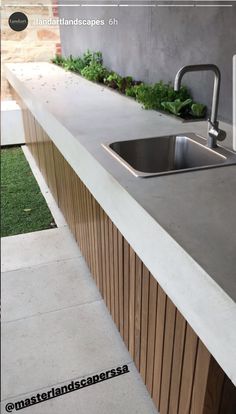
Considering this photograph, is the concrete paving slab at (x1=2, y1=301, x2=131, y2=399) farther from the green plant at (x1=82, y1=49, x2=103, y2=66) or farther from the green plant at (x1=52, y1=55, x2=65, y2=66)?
the green plant at (x1=52, y1=55, x2=65, y2=66)

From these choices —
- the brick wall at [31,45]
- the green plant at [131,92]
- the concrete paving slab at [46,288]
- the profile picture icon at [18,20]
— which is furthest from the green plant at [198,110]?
the brick wall at [31,45]

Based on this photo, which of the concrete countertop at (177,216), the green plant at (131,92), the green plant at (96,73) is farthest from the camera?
the green plant at (96,73)

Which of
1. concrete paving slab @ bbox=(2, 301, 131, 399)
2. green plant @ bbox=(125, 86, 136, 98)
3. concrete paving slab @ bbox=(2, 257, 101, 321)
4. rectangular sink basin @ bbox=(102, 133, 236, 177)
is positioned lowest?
concrete paving slab @ bbox=(2, 301, 131, 399)

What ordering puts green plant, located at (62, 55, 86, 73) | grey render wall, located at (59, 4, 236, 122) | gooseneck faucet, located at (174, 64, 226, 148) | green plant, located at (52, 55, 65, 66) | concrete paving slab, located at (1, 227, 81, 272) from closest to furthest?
1. gooseneck faucet, located at (174, 64, 226, 148)
2. grey render wall, located at (59, 4, 236, 122)
3. concrete paving slab, located at (1, 227, 81, 272)
4. green plant, located at (62, 55, 86, 73)
5. green plant, located at (52, 55, 65, 66)

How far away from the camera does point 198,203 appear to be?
1.01 meters

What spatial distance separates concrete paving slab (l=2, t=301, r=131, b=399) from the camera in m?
1.50

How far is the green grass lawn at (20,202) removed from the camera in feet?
8.80

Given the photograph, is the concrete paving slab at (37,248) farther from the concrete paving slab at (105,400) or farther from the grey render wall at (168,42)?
the grey render wall at (168,42)

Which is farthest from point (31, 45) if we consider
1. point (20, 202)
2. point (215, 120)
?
point (215, 120)

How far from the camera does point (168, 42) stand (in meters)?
2.18

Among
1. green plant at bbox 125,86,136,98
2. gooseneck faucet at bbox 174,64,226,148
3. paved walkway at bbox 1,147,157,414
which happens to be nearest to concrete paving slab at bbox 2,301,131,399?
paved walkway at bbox 1,147,157,414

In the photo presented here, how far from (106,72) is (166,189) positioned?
2.26 meters

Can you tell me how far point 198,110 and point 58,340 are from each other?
1274mm

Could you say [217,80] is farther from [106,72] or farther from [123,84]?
[106,72]
